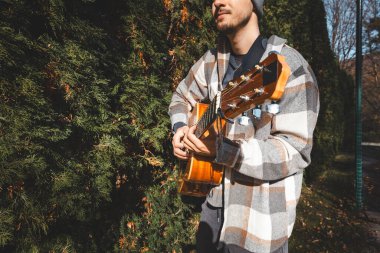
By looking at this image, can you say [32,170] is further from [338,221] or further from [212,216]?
[338,221]

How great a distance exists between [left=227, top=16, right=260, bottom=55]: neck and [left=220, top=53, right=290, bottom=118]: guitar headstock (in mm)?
505

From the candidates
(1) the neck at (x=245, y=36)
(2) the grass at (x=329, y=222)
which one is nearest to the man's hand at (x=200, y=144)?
(1) the neck at (x=245, y=36)

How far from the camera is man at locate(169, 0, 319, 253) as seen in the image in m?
1.36

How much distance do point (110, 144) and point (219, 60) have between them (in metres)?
0.98

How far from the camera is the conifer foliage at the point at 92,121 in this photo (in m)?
1.48

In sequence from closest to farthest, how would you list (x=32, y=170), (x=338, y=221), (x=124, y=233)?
1. (x=32, y=170)
2. (x=124, y=233)
3. (x=338, y=221)

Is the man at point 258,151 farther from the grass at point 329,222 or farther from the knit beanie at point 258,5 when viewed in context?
the grass at point 329,222

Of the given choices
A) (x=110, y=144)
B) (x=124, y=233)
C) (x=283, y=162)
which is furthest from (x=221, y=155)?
(x=124, y=233)

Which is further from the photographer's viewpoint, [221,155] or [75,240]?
[75,240]

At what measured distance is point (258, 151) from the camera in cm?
136

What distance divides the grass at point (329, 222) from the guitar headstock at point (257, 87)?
3373 millimetres

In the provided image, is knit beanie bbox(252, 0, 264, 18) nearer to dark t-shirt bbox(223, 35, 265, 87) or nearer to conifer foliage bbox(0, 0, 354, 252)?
dark t-shirt bbox(223, 35, 265, 87)

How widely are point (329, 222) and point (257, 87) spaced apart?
498 cm

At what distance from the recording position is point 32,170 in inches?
59.4
